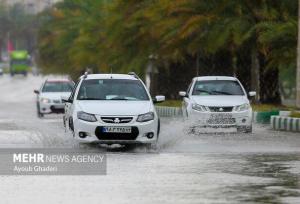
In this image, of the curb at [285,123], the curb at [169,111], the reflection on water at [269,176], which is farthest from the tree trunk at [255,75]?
the reflection on water at [269,176]

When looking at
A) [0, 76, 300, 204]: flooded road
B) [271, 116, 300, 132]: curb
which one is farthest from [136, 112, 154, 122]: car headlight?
[271, 116, 300, 132]: curb

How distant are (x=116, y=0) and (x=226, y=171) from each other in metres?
31.3

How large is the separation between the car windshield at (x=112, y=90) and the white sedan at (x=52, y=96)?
708 inches

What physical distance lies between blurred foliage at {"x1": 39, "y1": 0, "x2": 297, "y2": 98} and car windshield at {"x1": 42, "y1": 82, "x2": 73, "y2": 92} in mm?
3800

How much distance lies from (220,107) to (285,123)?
3269mm

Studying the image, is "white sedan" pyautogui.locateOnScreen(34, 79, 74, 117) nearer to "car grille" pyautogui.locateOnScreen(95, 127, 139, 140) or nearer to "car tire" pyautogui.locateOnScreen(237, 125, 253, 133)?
"car tire" pyautogui.locateOnScreen(237, 125, 253, 133)

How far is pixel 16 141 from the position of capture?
2489cm

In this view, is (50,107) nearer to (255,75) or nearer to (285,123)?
(255,75)

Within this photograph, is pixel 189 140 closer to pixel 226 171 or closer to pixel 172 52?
pixel 226 171

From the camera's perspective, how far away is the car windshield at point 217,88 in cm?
2997

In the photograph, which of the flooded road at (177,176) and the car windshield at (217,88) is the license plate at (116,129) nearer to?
the flooded road at (177,176)

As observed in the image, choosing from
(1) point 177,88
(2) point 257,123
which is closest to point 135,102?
(2) point 257,123

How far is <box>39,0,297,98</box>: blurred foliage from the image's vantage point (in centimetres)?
3812

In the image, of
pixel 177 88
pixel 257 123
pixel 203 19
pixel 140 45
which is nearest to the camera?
pixel 257 123
